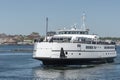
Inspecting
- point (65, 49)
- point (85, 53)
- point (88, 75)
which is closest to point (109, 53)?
point (85, 53)

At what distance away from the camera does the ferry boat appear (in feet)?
247

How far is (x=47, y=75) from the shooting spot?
6544 cm

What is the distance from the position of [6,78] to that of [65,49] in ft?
58.6

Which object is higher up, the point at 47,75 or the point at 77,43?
the point at 77,43

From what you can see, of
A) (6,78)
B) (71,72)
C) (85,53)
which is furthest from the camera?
(85,53)

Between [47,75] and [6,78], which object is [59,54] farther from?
[6,78]

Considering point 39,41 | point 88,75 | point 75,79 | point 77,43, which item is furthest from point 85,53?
point 75,79

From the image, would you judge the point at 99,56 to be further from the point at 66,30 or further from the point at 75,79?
the point at 75,79

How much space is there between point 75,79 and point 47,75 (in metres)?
6.58

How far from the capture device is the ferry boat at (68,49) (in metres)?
75.4

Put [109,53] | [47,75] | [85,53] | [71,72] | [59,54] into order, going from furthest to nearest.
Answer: [109,53] → [85,53] → [59,54] → [71,72] → [47,75]

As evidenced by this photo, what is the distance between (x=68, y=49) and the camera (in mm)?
76000

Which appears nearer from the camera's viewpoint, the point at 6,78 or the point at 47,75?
the point at 6,78

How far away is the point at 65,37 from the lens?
262 ft
